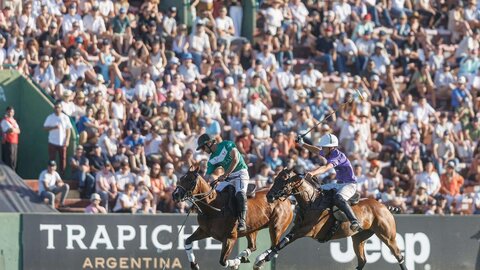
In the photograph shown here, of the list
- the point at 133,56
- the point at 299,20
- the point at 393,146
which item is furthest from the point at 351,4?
the point at 133,56

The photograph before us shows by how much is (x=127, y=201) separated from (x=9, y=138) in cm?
284

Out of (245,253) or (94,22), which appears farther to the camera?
(94,22)

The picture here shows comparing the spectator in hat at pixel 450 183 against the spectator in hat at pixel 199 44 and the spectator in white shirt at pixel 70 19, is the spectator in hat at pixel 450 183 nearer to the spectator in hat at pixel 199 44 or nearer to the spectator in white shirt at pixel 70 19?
the spectator in hat at pixel 199 44

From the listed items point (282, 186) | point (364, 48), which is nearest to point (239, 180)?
point (282, 186)

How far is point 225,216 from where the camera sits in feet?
79.8

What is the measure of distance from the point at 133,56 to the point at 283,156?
162 inches

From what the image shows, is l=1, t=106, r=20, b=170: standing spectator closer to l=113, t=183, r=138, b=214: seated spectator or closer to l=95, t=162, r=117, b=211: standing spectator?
l=95, t=162, r=117, b=211: standing spectator

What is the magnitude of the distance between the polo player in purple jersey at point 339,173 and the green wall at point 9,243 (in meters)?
5.55

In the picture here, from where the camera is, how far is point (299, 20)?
35812mm

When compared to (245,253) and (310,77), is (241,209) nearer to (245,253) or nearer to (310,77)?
(245,253)

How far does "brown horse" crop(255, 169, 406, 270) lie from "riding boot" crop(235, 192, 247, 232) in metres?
0.68

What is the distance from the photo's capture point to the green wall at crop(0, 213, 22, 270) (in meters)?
25.6

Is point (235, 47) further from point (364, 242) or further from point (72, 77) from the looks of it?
point (364, 242)

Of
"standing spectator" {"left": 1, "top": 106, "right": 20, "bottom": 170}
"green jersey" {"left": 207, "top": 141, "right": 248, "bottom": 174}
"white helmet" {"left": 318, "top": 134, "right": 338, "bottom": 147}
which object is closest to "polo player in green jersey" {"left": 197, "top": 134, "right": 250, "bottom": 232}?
"green jersey" {"left": 207, "top": 141, "right": 248, "bottom": 174}
